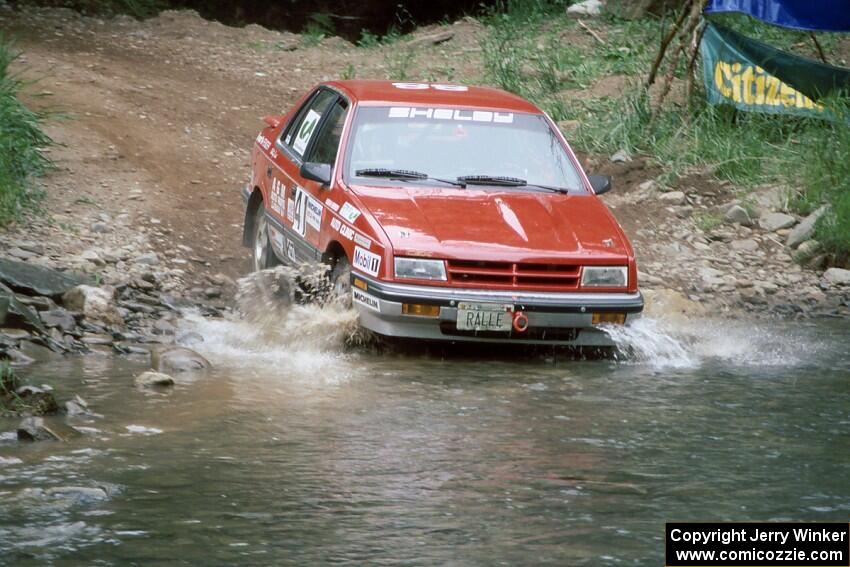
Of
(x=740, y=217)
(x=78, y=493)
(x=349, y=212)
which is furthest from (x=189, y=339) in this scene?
(x=740, y=217)

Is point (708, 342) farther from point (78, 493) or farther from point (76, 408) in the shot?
point (78, 493)

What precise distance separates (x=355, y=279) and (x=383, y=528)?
319cm

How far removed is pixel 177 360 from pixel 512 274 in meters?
1.98

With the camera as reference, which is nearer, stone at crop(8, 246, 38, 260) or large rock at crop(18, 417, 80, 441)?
large rock at crop(18, 417, 80, 441)

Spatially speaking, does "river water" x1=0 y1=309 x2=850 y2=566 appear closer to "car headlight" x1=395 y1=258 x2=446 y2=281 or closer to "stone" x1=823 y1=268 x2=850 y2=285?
"car headlight" x1=395 y1=258 x2=446 y2=281

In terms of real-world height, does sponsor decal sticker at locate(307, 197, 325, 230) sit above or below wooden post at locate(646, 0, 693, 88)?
below

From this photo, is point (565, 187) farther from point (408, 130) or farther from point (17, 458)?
point (17, 458)

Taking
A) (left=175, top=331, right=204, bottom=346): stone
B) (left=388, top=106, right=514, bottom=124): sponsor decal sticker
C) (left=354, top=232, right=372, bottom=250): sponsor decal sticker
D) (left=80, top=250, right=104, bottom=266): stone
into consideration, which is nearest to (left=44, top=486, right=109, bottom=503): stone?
(left=354, top=232, right=372, bottom=250): sponsor decal sticker

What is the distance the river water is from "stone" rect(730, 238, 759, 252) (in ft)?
9.76

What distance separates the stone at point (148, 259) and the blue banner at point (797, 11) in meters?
6.40

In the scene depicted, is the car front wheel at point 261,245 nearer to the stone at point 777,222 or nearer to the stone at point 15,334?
the stone at point 15,334

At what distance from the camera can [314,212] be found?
350 inches

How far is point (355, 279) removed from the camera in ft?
26.8

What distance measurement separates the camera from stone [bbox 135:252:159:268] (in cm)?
1042
